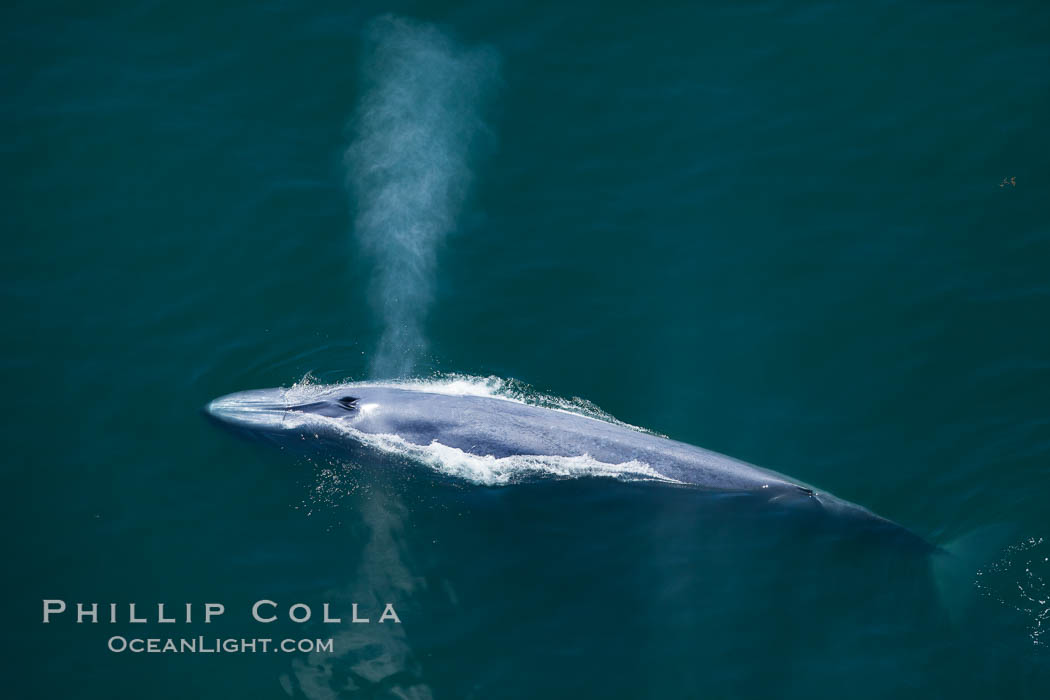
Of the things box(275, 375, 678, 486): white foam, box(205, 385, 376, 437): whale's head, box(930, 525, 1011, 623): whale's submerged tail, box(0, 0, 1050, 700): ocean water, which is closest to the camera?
box(930, 525, 1011, 623): whale's submerged tail

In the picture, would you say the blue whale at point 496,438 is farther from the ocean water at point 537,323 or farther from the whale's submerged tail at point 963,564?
the whale's submerged tail at point 963,564

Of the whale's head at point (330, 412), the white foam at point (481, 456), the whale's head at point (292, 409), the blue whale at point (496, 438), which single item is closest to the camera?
the blue whale at point (496, 438)

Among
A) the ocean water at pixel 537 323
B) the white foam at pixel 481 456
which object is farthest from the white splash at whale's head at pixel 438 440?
the ocean water at pixel 537 323

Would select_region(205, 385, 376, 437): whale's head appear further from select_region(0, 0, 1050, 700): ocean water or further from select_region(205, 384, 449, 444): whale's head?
select_region(0, 0, 1050, 700): ocean water

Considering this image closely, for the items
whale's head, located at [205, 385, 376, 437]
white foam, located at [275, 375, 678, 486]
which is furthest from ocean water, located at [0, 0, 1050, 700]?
whale's head, located at [205, 385, 376, 437]

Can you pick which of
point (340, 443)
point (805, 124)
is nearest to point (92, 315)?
point (340, 443)

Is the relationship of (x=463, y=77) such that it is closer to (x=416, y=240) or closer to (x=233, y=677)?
(x=416, y=240)

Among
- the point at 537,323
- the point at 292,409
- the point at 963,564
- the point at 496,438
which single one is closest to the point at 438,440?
the point at 496,438
